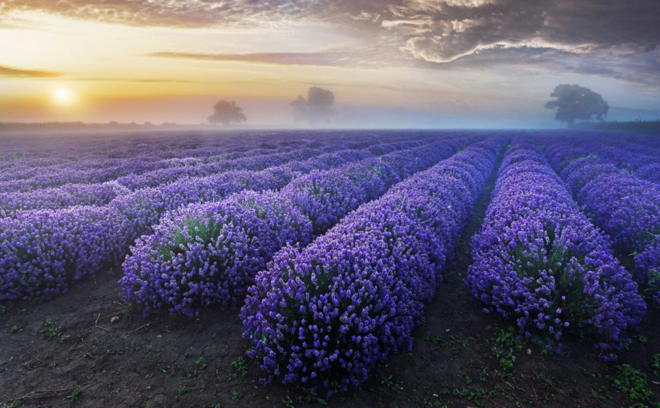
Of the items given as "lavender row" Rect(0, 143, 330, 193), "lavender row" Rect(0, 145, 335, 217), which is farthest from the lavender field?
"lavender row" Rect(0, 143, 330, 193)

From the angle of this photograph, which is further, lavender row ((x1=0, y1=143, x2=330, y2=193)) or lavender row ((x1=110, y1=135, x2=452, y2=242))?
lavender row ((x1=0, y1=143, x2=330, y2=193))

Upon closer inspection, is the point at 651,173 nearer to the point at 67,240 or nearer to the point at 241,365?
the point at 241,365

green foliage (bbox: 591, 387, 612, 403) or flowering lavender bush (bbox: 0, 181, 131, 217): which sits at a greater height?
flowering lavender bush (bbox: 0, 181, 131, 217)

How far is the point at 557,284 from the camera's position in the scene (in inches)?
133

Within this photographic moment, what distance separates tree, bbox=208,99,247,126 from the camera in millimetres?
108812

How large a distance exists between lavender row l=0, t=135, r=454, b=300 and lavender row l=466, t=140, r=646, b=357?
538cm

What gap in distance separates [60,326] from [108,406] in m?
1.64

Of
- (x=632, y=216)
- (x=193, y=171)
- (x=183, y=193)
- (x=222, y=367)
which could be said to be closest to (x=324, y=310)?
(x=222, y=367)

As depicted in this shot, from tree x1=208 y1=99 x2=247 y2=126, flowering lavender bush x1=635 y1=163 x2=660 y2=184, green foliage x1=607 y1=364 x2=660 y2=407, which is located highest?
tree x1=208 y1=99 x2=247 y2=126

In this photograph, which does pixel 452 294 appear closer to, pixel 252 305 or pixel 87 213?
pixel 252 305

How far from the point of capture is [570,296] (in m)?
3.23

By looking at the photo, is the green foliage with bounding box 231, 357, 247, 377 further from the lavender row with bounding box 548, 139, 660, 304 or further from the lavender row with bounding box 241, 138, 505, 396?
the lavender row with bounding box 548, 139, 660, 304

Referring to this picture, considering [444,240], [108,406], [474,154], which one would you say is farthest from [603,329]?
[474,154]

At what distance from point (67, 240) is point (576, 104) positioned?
109 m
